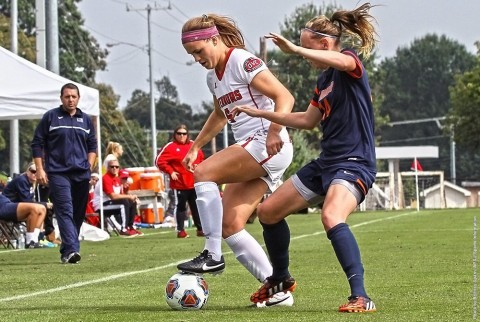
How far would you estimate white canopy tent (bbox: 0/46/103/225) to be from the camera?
62.3 ft

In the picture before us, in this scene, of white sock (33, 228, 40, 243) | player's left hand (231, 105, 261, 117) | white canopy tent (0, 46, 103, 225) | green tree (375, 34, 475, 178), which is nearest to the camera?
player's left hand (231, 105, 261, 117)

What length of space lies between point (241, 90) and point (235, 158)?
0.49 metres

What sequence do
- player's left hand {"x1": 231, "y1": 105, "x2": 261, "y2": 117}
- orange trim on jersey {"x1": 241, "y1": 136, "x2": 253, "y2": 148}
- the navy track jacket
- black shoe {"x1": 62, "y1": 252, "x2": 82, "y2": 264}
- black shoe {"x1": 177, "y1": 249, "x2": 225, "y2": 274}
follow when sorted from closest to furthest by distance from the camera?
player's left hand {"x1": 231, "y1": 105, "x2": 261, "y2": 117} → black shoe {"x1": 177, "y1": 249, "x2": 225, "y2": 274} → orange trim on jersey {"x1": 241, "y1": 136, "x2": 253, "y2": 148} → black shoe {"x1": 62, "y1": 252, "x2": 82, "y2": 264} → the navy track jacket

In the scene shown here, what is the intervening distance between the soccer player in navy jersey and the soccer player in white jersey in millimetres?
374

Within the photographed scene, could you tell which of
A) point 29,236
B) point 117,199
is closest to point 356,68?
point 29,236

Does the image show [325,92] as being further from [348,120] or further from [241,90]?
[241,90]

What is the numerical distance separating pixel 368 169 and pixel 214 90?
142cm

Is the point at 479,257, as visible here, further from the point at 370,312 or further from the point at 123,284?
the point at 370,312

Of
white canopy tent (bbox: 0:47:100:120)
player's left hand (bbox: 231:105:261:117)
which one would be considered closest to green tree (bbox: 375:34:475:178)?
white canopy tent (bbox: 0:47:100:120)

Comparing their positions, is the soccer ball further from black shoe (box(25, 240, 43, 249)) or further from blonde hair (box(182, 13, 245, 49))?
black shoe (box(25, 240, 43, 249))

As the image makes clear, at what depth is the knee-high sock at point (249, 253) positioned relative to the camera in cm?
855

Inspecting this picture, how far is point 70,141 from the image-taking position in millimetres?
14570

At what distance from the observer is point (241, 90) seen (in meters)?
8.59

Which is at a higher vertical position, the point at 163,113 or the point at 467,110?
the point at 163,113
